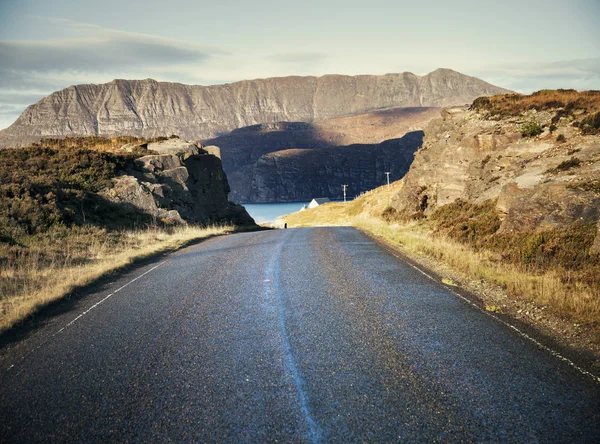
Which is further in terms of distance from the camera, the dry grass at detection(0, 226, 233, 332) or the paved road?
the dry grass at detection(0, 226, 233, 332)

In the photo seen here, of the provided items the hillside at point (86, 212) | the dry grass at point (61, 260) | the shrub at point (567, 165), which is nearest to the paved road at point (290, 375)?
the dry grass at point (61, 260)

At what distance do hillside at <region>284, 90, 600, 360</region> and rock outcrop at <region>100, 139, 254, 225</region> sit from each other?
12.6 metres

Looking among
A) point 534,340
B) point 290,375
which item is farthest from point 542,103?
point 290,375

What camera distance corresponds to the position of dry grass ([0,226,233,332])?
8.04 m

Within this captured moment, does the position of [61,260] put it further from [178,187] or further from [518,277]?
[178,187]

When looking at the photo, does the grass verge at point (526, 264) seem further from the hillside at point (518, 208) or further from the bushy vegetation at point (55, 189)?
the bushy vegetation at point (55, 189)

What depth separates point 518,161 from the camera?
17.2 metres

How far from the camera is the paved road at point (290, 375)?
349cm

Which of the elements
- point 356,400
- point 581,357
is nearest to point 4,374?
point 356,400

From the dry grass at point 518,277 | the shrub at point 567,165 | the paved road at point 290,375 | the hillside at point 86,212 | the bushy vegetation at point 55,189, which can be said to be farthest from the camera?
the bushy vegetation at point 55,189

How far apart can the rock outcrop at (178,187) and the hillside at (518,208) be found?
12553mm

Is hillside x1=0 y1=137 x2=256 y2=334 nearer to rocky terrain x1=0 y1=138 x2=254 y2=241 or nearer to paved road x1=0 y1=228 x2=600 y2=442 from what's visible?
rocky terrain x1=0 y1=138 x2=254 y2=241

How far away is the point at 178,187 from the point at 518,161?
1987 centimetres

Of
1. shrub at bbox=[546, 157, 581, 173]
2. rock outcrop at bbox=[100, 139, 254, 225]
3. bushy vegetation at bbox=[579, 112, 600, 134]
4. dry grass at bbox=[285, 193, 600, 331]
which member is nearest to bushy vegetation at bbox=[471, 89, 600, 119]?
bushy vegetation at bbox=[579, 112, 600, 134]
